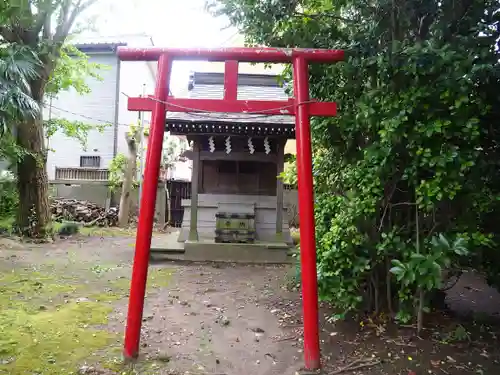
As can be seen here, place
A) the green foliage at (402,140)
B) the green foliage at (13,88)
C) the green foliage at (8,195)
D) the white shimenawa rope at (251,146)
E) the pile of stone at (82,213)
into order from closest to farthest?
the green foliage at (402,140) → the green foliage at (13,88) → the white shimenawa rope at (251,146) → the green foliage at (8,195) → the pile of stone at (82,213)

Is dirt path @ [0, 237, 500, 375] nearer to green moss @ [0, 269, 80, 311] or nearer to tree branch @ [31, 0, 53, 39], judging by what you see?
green moss @ [0, 269, 80, 311]

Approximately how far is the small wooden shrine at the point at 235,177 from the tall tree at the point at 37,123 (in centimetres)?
409

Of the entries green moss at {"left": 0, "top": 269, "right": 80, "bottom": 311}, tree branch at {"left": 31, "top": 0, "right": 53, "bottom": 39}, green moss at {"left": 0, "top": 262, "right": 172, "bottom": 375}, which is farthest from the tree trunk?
green moss at {"left": 0, "top": 269, "right": 80, "bottom": 311}

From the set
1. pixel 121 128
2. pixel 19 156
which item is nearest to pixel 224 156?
pixel 19 156

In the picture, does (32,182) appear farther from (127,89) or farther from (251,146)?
(127,89)

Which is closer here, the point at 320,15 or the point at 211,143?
the point at 320,15

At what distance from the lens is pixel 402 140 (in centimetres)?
358

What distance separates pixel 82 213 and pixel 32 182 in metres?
4.41

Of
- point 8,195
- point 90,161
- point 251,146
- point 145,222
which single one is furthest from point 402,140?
point 90,161

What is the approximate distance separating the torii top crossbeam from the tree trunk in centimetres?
774

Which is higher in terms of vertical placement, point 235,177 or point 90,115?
point 90,115

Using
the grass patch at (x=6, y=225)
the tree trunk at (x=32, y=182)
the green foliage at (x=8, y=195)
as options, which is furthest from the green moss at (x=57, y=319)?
the green foliage at (x=8, y=195)

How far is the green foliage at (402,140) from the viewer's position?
3205 millimetres

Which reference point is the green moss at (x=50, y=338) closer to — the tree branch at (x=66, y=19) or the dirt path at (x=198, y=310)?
the dirt path at (x=198, y=310)
